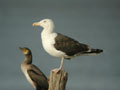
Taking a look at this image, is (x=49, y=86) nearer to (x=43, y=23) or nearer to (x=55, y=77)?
(x=55, y=77)

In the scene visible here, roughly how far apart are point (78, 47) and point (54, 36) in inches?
12.6

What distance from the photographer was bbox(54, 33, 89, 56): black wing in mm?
3557

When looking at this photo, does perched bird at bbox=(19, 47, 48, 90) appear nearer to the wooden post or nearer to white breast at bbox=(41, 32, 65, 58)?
the wooden post

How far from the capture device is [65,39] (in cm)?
360

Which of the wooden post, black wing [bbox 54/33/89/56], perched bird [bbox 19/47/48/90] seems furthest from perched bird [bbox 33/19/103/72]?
perched bird [bbox 19/47/48/90]

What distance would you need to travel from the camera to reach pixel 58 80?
3695 mm

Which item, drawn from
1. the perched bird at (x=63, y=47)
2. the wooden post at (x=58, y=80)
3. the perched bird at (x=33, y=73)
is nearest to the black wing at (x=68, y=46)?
the perched bird at (x=63, y=47)

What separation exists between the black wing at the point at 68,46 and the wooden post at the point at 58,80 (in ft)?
0.96

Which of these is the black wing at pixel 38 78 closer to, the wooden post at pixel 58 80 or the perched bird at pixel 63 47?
the wooden post at pixel 58 80

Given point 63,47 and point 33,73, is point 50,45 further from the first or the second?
point 33,73

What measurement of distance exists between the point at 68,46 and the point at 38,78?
69cm

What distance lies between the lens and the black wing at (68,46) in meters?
3.56

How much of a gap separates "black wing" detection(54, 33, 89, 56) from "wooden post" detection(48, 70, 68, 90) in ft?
0.96

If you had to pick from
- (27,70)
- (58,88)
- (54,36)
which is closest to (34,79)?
(27,70)
